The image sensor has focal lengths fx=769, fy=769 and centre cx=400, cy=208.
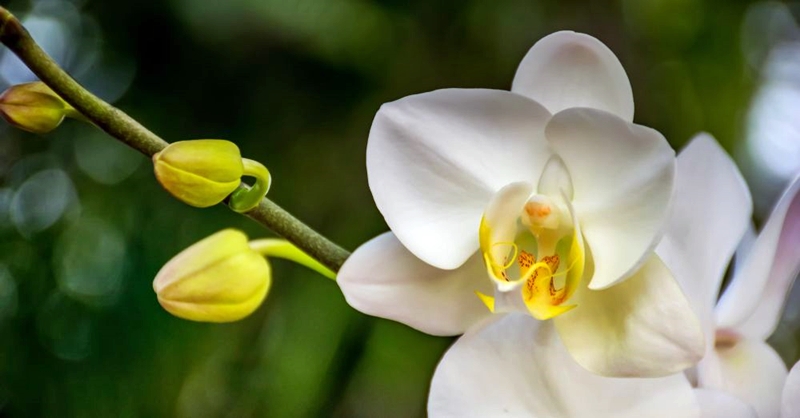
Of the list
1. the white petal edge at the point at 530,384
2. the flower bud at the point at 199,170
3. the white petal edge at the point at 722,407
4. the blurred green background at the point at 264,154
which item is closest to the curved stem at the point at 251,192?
the flower bud at the point at 199,170

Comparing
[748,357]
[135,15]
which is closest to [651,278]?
[748,357]

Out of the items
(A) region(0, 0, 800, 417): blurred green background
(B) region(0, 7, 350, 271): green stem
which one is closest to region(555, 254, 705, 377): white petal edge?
(B) region(0, 7, 350, 271): green stem

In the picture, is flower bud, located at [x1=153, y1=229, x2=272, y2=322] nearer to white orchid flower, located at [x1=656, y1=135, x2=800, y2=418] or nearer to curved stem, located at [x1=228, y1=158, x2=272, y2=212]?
curved stem, located at [x1=228, y1=158, x2=272, y2=212]

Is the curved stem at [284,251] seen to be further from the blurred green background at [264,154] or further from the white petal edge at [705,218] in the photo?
the blurred green background at [264,154]

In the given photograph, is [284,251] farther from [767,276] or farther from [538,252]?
[767,276]

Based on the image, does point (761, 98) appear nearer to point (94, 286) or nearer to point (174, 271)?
point (94, 286)
